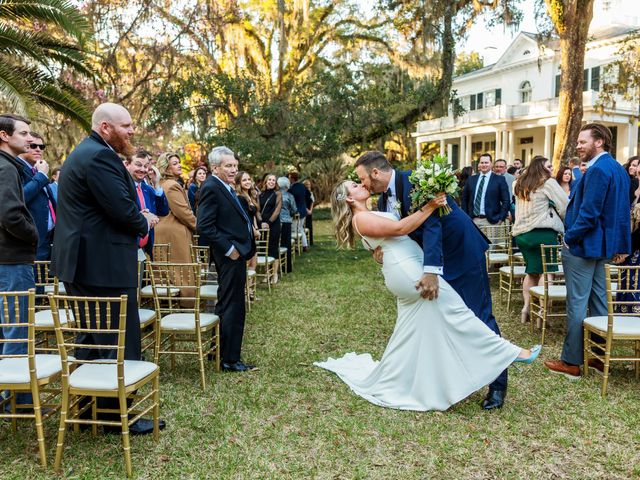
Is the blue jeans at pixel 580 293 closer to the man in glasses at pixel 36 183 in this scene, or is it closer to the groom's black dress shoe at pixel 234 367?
the groom's black dress shoe at pixel 234 367

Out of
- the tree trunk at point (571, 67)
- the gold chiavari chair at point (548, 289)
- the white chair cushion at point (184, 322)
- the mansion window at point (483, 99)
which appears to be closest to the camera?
the white chair cushion at point (184, 322)

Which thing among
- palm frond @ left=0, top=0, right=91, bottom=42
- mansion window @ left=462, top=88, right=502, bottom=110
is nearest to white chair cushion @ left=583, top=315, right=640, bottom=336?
palm frond @ left=0, top=0, right=91, bottom=42

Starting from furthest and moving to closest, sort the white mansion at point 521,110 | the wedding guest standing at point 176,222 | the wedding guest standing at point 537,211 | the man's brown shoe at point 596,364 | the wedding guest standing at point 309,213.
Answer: the white mansion at point 521,110, the wedding guest standing at point 309,213, the wedding guest standing at point 176,222, the wedding guest standing at point 537,211, the man's brown shoe at point 596,364

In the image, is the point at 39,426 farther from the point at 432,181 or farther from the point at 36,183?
the point at 432,181

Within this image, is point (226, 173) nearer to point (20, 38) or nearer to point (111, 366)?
point (111, 366)

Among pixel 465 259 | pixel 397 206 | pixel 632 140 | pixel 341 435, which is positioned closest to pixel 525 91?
pixel 632 140

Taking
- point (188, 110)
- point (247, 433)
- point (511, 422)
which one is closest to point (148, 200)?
point (247, 433)

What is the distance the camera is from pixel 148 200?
21.5ft

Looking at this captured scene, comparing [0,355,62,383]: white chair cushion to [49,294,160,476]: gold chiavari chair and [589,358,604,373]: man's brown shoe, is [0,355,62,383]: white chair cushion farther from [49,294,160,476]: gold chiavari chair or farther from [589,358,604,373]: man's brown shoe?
[589,358,604,373]: man's brown shoe

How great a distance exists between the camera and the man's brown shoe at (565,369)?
192 inches

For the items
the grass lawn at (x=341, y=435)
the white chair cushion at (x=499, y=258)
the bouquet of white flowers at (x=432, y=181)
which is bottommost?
the grass lawn at (x=341, y=435)

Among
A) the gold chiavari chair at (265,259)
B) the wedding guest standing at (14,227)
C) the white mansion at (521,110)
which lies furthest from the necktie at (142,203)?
the white mansion at (521,110)

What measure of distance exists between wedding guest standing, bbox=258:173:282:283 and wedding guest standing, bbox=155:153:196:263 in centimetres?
290

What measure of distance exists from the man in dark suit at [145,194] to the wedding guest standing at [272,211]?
317 cm
